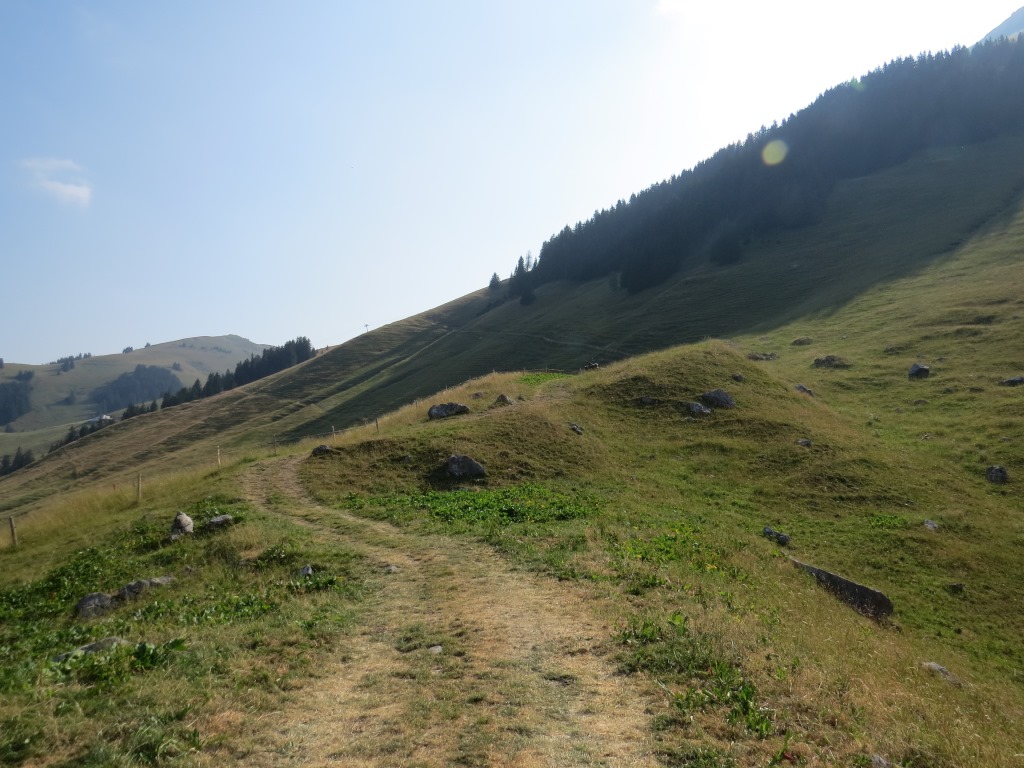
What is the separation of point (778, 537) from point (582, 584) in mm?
12806

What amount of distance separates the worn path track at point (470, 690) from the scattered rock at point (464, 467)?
12.9 meters

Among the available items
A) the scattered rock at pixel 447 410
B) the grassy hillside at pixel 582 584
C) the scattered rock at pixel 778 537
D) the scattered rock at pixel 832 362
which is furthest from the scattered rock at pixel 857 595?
the scattered rock at pixel 832 362

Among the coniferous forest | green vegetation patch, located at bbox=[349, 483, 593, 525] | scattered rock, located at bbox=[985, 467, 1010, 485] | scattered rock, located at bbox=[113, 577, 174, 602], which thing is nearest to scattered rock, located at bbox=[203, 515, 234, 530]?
scattered rock, located at bbox=[113, 577, 174, 602]

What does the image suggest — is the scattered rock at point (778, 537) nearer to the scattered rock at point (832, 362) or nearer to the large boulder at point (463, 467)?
the large boulder at point (463, 467)

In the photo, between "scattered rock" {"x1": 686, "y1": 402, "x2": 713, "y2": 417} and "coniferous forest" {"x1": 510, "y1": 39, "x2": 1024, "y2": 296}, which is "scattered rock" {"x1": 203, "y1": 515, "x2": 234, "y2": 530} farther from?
"coniferous forest" {"x1": 510, "y1": 39, "x2": 1024, "y2": 296}

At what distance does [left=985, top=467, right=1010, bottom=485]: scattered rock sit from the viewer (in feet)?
91.8

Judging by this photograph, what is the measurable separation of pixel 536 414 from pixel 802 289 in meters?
76.6

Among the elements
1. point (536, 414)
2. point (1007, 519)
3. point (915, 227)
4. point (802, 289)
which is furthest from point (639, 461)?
point (915, 227)

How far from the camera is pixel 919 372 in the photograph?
46250mm

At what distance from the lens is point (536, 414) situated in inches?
1362

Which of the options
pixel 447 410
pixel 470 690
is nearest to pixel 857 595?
pixel 470 690

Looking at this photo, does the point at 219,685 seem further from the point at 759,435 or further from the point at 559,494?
the point at 759,435

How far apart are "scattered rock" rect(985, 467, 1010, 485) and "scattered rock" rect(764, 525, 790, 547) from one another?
45.4ft

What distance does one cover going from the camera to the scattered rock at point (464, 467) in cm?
2756
